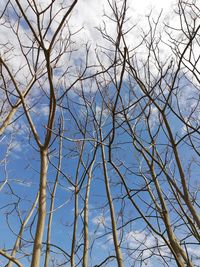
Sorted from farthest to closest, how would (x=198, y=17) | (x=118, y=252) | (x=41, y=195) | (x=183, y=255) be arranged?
1. (x=118, y=252)
2. (x=198, y=17)
3. (x=183, y=255)
4. (x=41, y=195)

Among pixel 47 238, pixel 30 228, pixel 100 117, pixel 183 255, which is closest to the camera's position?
pixel 183 255

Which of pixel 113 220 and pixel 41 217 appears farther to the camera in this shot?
pixel 113 220

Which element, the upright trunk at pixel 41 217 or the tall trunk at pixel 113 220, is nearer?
the upright trunk at pixel 41 217

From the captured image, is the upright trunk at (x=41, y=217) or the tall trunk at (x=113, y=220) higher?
the tall trunk at (x=113, y=220)

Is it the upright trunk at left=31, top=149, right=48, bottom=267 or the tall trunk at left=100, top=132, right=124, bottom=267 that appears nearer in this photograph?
the upright trunk at left=31, top=149, right=48, bottom=267

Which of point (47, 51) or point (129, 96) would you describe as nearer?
point (47, 51)

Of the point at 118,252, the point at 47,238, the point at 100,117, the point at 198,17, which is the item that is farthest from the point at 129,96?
the point at 47,238

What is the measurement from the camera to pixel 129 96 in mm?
3826

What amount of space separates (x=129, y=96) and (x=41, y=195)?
1903 mm

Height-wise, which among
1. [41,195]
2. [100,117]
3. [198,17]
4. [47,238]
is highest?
[100,117]

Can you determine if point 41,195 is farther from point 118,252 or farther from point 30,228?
point 118,252

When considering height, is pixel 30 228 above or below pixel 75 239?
below

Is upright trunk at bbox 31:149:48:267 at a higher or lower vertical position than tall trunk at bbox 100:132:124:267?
lower

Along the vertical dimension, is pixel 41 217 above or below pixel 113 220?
below
